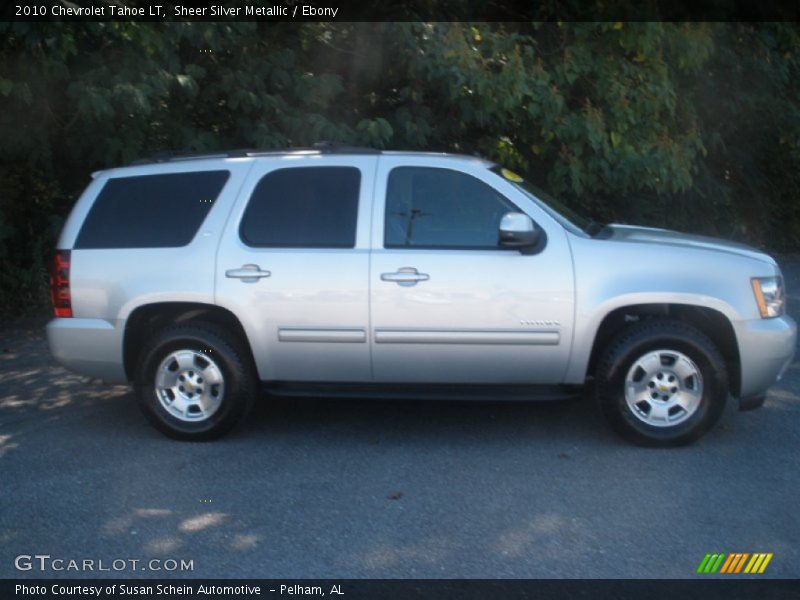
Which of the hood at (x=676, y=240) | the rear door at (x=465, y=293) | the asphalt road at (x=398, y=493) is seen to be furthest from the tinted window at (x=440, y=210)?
the asphalt road at (x=398, y=493)

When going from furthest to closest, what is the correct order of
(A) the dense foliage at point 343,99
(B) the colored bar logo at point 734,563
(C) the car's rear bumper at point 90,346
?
(A) the dense foliage at point 343,99
(C) the car's rear bumper at point 90,346
(B) the colored bar logo at point 734,563

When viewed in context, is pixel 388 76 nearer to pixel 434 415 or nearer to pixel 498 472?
pixel 434 415

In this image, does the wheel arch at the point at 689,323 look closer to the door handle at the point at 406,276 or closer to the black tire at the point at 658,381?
the black tire at the point at 658,381

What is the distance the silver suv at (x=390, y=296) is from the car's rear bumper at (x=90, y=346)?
0.04 ft

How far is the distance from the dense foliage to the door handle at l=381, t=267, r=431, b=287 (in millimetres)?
3872

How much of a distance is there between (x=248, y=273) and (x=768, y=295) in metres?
3.31

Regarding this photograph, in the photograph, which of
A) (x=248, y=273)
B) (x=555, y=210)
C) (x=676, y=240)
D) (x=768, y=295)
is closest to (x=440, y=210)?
(x=555, y=210)

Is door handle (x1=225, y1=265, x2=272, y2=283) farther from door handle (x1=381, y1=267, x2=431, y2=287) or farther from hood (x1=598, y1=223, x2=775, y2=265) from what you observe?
hood (x1=598, y1=223, x2=775, y2=265)

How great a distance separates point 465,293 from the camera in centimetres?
646

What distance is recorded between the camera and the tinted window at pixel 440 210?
6.63 metres

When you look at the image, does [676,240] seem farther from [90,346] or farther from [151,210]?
[90,346]

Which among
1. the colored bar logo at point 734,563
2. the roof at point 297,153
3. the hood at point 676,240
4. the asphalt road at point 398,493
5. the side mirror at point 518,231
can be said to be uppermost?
the roof at point 297,153

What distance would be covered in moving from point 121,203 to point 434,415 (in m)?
2.66
